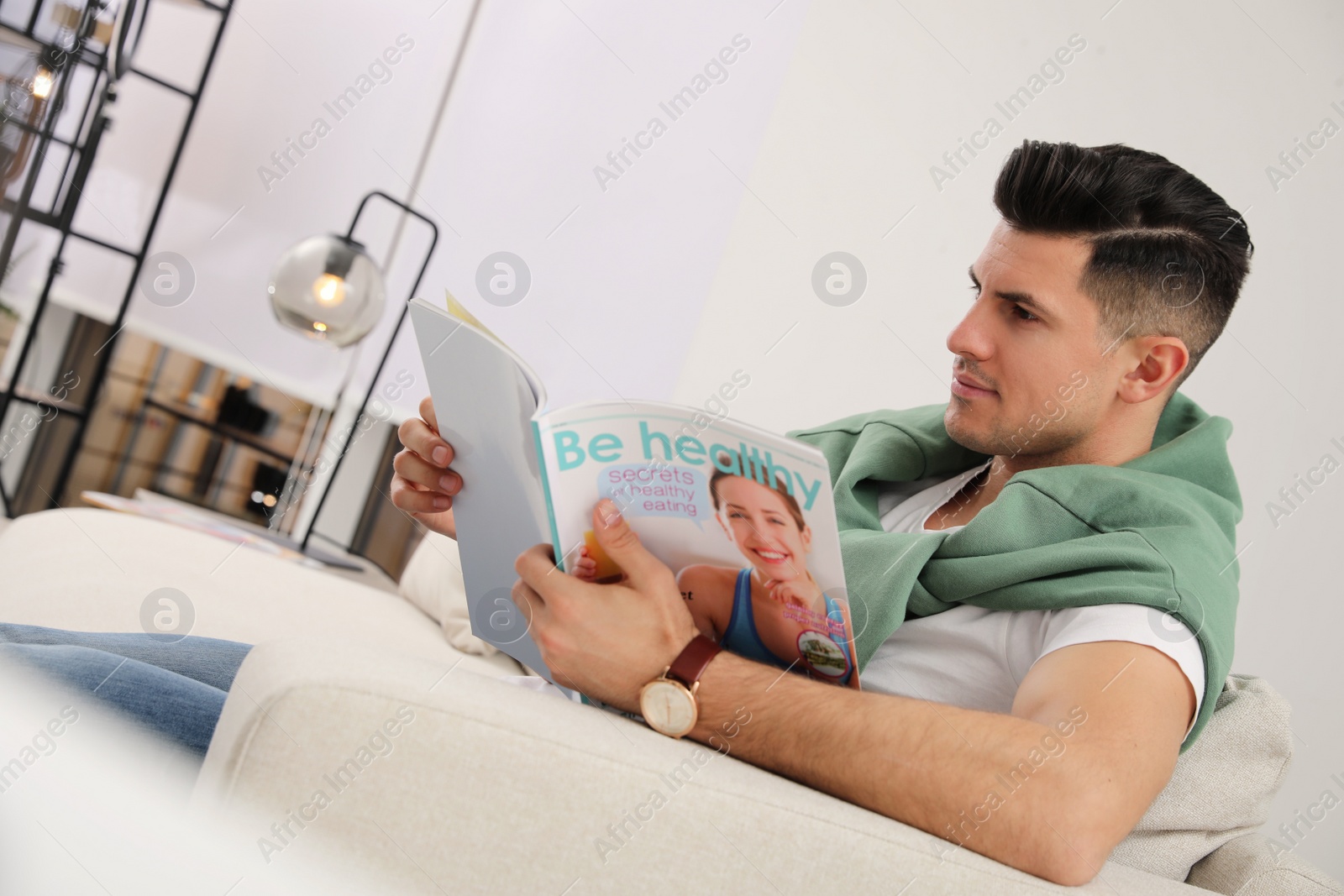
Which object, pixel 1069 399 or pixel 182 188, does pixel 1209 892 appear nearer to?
pixel 1069 399

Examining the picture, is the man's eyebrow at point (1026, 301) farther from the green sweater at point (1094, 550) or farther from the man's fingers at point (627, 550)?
the man's fingers at point (627, 550)

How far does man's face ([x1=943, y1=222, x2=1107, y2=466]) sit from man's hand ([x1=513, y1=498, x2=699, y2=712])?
21.5 inches

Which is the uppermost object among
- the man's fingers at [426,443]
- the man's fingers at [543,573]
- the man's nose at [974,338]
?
the man's nose at [974,338]

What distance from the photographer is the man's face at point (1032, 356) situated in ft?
3.60

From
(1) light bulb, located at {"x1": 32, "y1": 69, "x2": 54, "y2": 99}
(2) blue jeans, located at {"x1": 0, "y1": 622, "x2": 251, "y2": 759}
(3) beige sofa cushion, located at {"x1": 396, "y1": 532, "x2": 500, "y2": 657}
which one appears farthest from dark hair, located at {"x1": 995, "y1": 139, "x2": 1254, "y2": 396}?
(1) light bulb, located at {"x1": 32, "y1": 69, "x2": 54, "y2": 99}

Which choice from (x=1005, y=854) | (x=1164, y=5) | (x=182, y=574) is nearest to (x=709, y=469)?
(x=1005, y=854)

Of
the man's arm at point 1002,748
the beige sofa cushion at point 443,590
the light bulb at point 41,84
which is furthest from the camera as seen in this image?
the light bulb at point 41,84

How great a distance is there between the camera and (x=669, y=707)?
0.75m

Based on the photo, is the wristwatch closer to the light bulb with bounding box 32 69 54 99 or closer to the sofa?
the sofa

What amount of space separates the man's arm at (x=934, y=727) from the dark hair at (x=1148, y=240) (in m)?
0.48

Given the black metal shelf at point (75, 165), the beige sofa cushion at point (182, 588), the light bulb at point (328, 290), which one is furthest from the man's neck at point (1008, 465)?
the black metal shelf at point (75, 165)

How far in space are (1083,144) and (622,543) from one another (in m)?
1.57

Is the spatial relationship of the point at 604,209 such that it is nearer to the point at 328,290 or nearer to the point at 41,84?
the point at 328,290

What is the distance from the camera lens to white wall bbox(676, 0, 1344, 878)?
1564 mm
